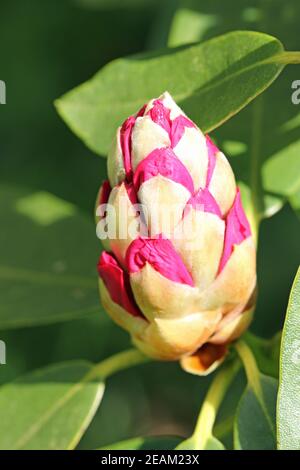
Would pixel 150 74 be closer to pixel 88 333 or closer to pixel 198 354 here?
pixel 198 354

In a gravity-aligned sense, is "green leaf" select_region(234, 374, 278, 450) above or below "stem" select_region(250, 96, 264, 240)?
below

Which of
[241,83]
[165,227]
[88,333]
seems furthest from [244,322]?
[88,333]

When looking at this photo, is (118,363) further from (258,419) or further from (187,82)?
(187,82)

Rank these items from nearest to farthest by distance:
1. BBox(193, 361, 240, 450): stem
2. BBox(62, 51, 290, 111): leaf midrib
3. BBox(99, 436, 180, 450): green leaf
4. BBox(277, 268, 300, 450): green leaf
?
BBox(277, 268, 300, 450): green leaf
BBox(62, 51, 290, 111): leaf midrib
BBox(193, 361, 240, 450): stem
BBox(99, 436, 180, 450): green leaf

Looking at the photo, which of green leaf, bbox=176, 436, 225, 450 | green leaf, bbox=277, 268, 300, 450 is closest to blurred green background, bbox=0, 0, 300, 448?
green leaf, bbox=176, 436, 225, 450

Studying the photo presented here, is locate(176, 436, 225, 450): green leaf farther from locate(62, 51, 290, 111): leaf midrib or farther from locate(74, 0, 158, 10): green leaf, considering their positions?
locate(74, 0, 158, 10): green leaf

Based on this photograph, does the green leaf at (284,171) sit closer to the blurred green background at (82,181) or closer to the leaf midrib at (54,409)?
the blurred green background at (82,181)
